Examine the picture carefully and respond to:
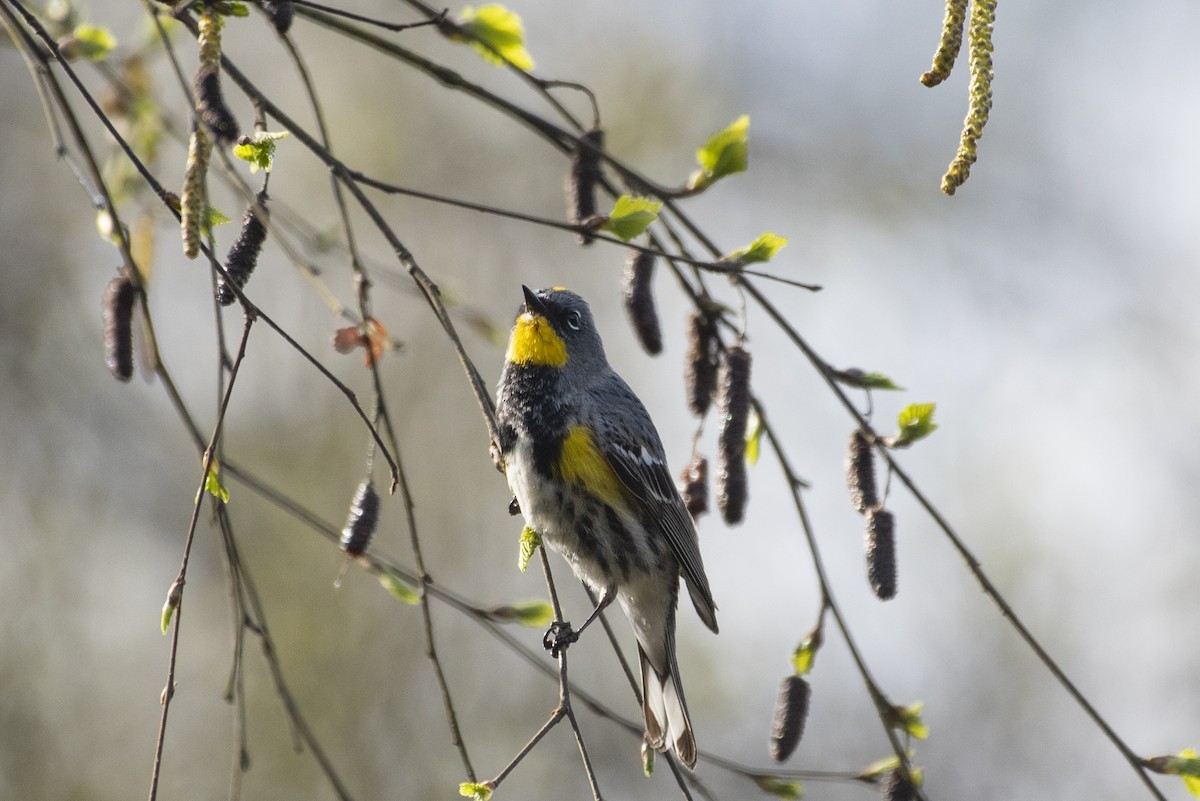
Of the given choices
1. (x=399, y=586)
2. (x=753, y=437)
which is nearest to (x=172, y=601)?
(x=399, y=586)

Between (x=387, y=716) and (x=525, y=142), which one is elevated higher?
(x=525, y=142)

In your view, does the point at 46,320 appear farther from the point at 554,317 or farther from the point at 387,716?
the point at 554,317

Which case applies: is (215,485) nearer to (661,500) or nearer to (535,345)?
(535,345)

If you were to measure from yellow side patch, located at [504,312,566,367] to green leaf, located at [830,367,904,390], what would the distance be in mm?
1428

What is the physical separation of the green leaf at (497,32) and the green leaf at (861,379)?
1.05 meters

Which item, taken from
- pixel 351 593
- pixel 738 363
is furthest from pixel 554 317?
pixel 351 593

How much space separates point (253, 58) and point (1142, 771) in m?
9.39

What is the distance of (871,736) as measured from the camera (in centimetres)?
967

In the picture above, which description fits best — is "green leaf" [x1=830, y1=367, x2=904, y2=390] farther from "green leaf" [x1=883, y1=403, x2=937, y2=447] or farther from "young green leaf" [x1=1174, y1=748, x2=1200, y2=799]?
"young green leaf" [x1=1174, y1=748, x2=1200, y2=799]

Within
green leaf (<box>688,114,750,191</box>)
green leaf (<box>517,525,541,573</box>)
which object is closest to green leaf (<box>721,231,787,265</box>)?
green leaf (<box>688,114,750,191</box>)

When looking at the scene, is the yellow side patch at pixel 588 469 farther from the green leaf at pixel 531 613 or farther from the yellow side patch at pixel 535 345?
the green leaf at pixel 531 613

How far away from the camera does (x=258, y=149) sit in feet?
→ 7.86

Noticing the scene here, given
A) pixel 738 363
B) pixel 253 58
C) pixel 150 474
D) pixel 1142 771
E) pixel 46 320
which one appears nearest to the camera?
pixel 1142 771

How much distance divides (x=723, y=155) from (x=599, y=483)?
5.00 ft
